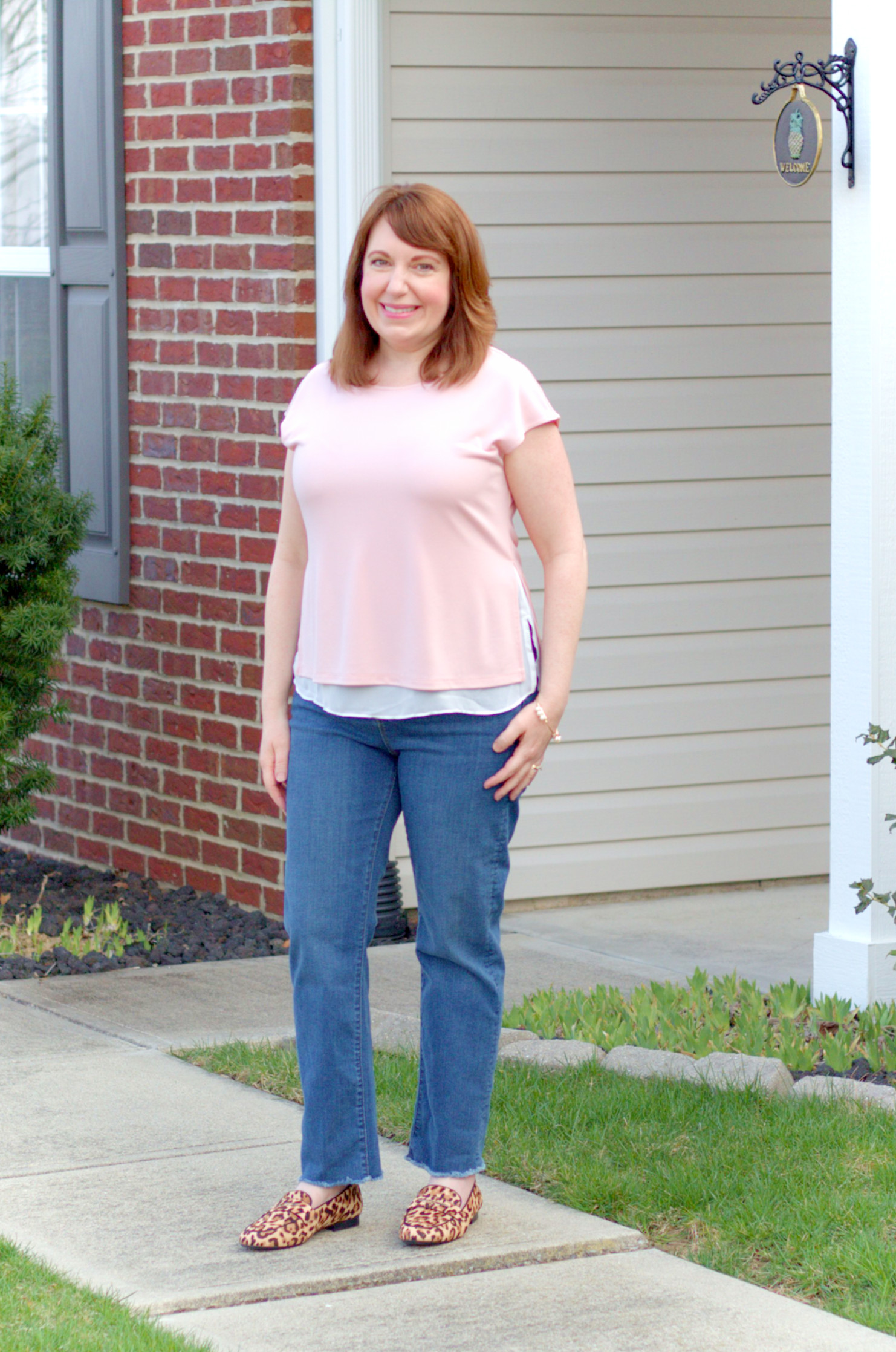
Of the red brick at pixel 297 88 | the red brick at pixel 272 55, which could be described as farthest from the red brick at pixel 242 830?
the red brick at pixel 272 55

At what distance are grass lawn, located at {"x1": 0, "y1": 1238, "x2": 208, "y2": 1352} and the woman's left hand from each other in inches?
40.8

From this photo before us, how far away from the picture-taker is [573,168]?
22.8 feet

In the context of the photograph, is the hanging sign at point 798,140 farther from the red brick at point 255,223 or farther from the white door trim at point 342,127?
the red brick at point 255,223

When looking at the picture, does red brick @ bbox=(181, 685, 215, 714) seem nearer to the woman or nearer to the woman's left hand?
the woman

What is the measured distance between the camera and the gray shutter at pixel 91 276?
7.32 m

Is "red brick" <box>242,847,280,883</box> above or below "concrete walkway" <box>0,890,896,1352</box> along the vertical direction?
above

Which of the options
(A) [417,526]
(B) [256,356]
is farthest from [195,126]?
(A) [417,526]

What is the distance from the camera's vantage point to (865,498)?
5203mm

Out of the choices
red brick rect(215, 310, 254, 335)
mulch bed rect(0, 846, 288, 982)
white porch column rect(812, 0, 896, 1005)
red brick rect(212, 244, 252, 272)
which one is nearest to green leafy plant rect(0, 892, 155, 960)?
mulch bed rect(0, 846, 288, 982)

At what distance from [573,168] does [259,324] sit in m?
1.18

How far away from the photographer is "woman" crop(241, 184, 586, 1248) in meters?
3.54

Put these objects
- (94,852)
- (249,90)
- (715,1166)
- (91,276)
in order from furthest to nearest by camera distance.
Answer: (94,852) < (91,276) < (249,90) < (715,1166)

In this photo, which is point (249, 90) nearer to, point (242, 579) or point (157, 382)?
point (157, 382)

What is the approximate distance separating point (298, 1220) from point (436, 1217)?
244 mm
